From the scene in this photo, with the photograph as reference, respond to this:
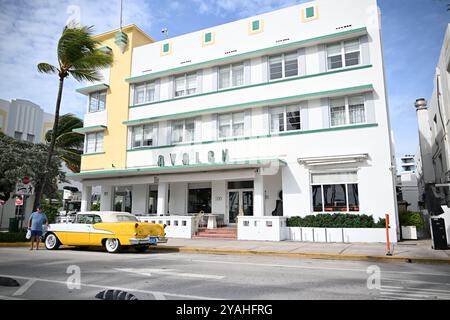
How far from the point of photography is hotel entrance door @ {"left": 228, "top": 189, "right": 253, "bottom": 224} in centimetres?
2056

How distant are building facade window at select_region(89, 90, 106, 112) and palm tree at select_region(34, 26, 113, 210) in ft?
24.3

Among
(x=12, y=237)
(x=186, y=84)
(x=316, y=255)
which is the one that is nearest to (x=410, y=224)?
(x=316, y=255)

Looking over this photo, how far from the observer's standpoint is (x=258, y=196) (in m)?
18.3

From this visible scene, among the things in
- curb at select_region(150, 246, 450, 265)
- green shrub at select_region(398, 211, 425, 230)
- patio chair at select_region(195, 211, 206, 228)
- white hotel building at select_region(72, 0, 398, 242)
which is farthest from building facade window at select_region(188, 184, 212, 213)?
green shrub at select_region(398, 211, 425, 230)

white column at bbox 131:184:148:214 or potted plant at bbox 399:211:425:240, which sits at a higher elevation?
white column at bbox 131:184:148:214

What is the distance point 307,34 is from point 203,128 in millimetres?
7966

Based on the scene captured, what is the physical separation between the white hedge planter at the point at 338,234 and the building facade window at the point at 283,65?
855 centimetres

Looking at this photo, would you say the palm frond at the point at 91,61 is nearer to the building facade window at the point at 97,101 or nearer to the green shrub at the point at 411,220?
the building facade window at the point at 97,101

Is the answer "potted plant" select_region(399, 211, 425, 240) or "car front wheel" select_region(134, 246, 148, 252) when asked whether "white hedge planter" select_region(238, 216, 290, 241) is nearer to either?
"car front wheel" select_region(134, 246, 148, 252)

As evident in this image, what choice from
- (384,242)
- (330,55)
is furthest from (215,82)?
(384,242)

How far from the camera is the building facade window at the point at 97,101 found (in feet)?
84.5

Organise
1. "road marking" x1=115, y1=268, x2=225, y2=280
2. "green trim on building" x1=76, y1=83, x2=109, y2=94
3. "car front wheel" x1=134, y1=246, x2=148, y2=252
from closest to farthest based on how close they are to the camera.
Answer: "road marking" x1=115, y1=268, x2=225, y2=280 < "car front wheel" x1=134, y1=246, x2=148, y2=252 < "green trim on building" x1=76, y1=83, x2=109, y2=94

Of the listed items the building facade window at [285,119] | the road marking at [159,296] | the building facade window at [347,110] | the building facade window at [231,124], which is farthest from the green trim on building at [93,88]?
the road marking at [159,296]
